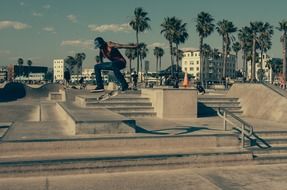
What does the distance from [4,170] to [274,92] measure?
42.6 feet

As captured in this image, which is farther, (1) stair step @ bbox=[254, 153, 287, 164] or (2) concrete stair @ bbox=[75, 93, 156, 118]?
(2) concrete stair @ bbox=[75, 93, 156, 118]

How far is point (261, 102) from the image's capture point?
17484mm

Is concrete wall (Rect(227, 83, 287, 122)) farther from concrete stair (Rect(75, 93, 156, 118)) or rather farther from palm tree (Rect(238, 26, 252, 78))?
palm tree (Rect(238, 26, 252, 78))

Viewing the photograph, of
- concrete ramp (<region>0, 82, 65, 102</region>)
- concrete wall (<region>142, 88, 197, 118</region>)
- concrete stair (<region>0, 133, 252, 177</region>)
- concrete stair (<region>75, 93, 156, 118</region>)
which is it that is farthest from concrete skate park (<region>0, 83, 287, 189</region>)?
concrete ramp (<region>0, 82, 65, 102</region>)

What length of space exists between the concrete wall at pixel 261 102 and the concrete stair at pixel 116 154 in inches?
267

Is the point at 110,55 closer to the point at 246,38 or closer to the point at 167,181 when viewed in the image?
the point at 167,181

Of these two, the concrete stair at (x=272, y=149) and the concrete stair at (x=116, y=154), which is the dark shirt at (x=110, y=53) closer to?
the concrete stair at (x=272, y=149)

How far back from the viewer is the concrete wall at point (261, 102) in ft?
52.3

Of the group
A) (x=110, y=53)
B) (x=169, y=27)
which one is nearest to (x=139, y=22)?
(x=169, y=27)

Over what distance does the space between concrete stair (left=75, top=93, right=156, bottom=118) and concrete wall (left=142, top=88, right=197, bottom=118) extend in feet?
2.70

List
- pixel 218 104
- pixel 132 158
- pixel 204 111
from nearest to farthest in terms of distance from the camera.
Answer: pixel 132 158, pixel 204 111, pixel 218 104

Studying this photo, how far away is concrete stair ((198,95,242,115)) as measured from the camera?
1836 centimetres

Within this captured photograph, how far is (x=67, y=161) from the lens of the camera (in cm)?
814

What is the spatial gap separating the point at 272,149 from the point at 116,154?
4186 millimetres
